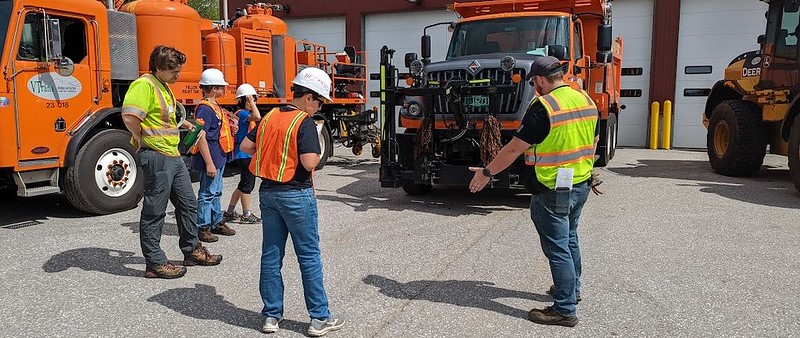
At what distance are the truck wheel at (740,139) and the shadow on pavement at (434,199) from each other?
407 centimetres

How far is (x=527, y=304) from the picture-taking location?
4383 mm

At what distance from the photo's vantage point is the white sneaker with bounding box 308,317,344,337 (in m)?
3.81

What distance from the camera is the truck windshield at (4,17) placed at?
6488 mm

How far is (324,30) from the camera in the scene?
65.6ft

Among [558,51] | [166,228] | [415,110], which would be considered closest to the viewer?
[166,228]

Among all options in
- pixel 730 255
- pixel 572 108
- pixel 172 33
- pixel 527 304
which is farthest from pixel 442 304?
pixel 172 33

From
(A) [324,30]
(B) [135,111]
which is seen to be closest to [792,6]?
(B) [135,111]

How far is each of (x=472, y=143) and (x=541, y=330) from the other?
12.5 feet

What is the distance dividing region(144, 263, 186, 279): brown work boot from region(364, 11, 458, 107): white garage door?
14197 millimetres

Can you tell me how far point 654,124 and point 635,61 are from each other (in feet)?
5.79

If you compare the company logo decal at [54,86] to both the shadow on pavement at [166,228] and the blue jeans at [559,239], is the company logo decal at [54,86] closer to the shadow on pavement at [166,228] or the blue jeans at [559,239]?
the shadow on pavement at [166,228]

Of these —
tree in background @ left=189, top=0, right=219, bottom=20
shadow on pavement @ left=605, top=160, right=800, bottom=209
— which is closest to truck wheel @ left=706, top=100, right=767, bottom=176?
shadow on pavement @ left=605, top=160, right=800, bottom=209

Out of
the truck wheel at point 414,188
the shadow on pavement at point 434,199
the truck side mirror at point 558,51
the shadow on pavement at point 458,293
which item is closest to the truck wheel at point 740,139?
the shadow on pavement at point 434,199

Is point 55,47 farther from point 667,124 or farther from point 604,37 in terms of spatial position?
point 667,124
